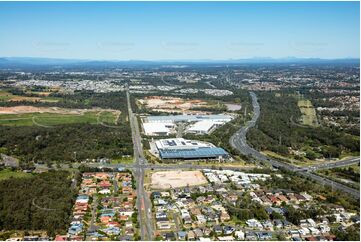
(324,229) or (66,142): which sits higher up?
(66,142)

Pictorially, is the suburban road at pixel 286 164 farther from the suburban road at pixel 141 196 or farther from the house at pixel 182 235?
the house at pixel 182 235

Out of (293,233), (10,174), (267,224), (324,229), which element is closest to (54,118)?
(10,174)

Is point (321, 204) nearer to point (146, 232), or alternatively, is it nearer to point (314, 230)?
point (314, 230)

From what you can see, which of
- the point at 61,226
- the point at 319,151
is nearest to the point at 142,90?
the point at 319,151

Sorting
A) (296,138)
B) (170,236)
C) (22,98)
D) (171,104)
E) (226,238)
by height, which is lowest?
(226,238)

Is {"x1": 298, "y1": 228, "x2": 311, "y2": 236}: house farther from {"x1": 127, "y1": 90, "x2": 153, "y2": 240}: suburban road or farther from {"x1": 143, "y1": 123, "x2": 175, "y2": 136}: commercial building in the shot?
{"x1": 143, "y1": 123, "x2": 175, "y2": 136}: commercial building

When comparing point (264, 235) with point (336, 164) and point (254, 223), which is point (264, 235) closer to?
point (254, 223)
